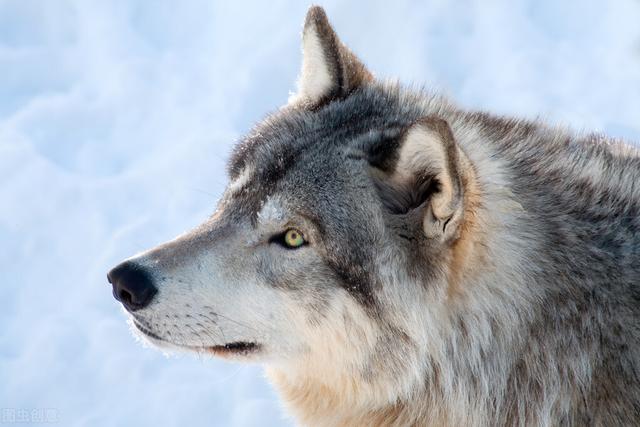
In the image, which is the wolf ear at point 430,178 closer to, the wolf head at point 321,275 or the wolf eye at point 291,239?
the wolf head at point 321,275

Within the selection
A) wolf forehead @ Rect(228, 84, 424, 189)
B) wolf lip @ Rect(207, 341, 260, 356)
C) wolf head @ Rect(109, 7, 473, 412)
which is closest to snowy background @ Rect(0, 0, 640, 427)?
wolf lip @ Rect(207, 341, 260, 356)

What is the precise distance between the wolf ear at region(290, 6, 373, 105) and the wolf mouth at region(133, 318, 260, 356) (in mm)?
1241

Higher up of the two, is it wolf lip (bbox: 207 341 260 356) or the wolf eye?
the wolf eye

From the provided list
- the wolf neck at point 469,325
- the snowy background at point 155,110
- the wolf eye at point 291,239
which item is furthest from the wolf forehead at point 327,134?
the snowy background at point 155,110

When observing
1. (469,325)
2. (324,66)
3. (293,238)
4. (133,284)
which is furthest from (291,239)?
(324,66)

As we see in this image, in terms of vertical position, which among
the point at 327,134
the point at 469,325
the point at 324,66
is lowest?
the point at 469,325

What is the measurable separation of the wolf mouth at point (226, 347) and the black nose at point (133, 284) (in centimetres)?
11

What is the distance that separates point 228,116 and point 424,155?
4572 millimetres

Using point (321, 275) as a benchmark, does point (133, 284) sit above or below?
above

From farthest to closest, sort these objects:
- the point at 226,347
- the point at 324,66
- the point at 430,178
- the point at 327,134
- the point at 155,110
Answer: the point at 155,110, the point at 324,66, the point at 327,134, the point at 226,347, the point at 430,178

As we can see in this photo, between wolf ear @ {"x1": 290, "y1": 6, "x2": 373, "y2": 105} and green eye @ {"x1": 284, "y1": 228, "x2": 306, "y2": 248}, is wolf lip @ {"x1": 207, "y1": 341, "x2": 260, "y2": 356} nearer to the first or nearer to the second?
green eye @ {"x1": 284, "y1": 228, "x2": 306, "y2": 248}

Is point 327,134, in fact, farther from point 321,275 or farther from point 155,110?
point 155,110

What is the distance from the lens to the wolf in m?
3.12

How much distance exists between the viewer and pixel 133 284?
3098 mm
